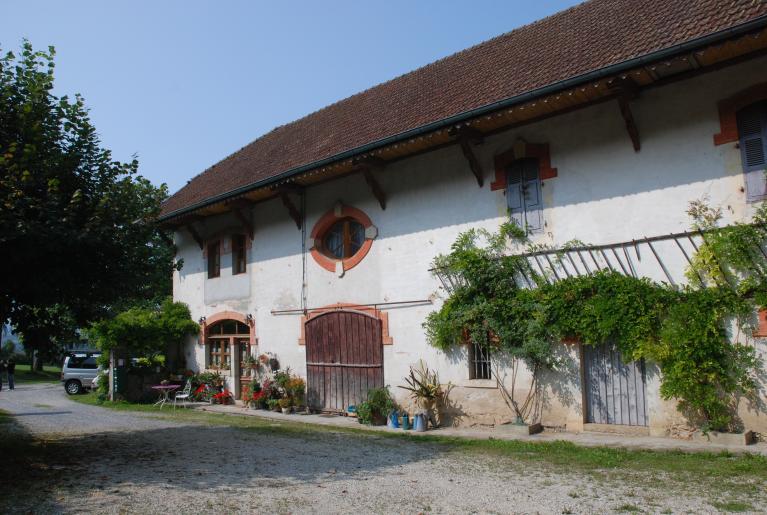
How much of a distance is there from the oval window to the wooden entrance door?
5.42 meters

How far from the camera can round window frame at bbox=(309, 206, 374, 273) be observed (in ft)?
41.2

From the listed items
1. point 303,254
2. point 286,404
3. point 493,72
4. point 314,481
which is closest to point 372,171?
point 303,254

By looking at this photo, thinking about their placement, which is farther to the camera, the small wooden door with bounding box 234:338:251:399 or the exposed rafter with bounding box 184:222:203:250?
the exposed rafter with bounding box 184:222:203:250

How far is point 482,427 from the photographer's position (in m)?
10.4

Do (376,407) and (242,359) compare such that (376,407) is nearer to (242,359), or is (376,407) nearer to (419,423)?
(419,423)

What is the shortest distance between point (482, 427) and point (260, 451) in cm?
382

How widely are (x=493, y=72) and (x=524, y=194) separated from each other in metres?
2.87

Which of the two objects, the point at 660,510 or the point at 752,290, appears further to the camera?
the point at 752,290

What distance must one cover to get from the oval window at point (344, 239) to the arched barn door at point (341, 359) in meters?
1.32

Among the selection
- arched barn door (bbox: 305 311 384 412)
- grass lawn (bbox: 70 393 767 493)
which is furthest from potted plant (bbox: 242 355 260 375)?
grass lawn (bbox: 70 393 767 493)

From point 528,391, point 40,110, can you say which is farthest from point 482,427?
point 40,110

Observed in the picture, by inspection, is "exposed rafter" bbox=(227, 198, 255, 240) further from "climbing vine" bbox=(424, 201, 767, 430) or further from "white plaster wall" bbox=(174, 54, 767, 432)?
"climbing vine" bbox=(424, 201, 767, 430)

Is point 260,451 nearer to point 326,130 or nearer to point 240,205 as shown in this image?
point 240,205

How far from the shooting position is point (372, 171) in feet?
40.3
